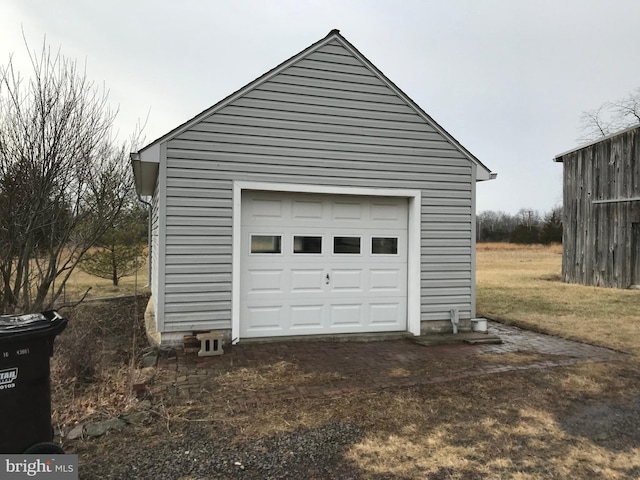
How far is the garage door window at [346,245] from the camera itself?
677 cm

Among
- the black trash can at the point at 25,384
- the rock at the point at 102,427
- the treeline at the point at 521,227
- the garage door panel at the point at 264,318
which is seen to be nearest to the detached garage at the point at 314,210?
the garage door panel at the point at 264,318

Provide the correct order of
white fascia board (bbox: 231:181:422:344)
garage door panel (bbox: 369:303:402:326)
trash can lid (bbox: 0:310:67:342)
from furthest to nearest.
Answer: garage door panel (bbox: 369:303:402:326) < white fascia board (bbox: 231:181:422:344) < trash can lid (bbox: 0:310:67:342)

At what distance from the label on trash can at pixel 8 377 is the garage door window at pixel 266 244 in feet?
Result: 12.7

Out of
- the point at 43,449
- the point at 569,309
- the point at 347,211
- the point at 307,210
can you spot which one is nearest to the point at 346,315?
the point at 347,211

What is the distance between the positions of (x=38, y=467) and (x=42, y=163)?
4494 mm

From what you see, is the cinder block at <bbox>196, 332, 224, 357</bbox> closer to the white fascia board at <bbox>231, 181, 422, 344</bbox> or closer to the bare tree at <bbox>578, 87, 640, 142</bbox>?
the white fascia board at <bbox>231, 181, 422, 344</bbox>

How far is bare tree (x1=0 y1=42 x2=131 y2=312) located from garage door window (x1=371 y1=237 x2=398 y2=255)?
474 cm

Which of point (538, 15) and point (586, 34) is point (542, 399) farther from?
point (586, 34)

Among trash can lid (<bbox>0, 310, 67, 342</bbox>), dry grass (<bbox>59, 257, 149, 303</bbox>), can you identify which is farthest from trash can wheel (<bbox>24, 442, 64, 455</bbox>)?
dry grass (<bbox>59, 257, 149, 303</bbox>)

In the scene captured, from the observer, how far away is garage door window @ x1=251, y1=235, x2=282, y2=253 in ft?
21.0

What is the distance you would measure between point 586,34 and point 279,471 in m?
13.3

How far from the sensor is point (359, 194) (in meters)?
6.68

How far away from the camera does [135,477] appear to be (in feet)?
8.89

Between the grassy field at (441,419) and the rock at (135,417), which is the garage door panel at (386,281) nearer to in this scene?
the grassy field at (441,419)
